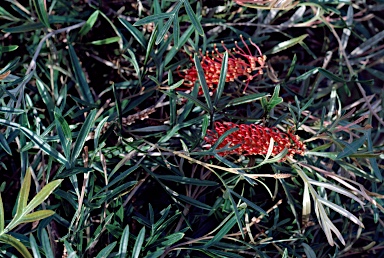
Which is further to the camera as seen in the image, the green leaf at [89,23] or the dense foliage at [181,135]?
the green leaf at [89,23]

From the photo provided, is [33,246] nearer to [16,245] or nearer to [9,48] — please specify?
[16,245]

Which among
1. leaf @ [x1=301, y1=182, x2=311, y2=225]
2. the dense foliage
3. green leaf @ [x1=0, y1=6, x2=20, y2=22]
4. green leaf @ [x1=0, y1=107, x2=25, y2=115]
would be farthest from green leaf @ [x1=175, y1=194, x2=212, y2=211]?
green leaf @ [x1=0, y1=6, x2=20, y2=22]

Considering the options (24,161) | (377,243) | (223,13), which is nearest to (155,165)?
(24,161)

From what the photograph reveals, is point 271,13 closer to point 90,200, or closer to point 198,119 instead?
point 198,119

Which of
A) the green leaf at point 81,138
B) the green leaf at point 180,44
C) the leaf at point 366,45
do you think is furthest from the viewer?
the leaf at point 366,45

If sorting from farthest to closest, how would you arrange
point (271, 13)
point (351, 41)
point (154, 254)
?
point (351, 41)
point (271, 13)
point (154, 254)

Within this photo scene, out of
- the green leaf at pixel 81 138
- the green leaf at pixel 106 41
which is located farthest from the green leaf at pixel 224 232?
the green leaf at pixel 106 41

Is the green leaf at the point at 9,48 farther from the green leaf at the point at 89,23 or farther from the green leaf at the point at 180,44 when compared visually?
the green leaf at the point at 180,44
